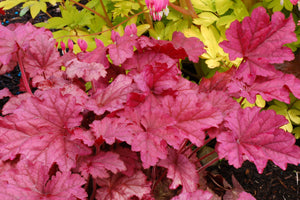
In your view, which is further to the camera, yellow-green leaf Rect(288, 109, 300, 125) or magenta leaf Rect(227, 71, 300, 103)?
yellow-green leaf Rect(288, 109, 300, 125)

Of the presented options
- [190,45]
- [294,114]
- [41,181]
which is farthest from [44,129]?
[294,114]

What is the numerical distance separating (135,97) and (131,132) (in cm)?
13

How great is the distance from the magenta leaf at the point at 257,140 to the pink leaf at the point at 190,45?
0.35 meters

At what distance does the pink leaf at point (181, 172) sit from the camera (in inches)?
41.6

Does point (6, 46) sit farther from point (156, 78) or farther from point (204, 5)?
point (204, 5)

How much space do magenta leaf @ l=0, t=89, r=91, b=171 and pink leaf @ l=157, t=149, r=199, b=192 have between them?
0.29 meters

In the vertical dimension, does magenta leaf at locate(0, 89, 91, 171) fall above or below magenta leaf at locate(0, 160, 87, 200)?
above

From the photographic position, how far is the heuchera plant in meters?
0.95

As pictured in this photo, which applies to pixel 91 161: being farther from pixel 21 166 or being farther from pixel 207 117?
pixel 207 117

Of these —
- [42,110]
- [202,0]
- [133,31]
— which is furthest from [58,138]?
[202,0]

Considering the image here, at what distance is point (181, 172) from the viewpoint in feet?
3.59

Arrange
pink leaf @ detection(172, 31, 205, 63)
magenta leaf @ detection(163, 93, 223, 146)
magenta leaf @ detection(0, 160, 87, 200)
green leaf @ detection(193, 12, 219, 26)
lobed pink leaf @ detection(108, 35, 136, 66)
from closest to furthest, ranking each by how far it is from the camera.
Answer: magenta leaf @ detection(0, 160, 87, 200) → magenta leaf @ detection(163, 93, 223, 146) → lobed pink leaf @ detection(108, 35, 136, 66) → pink leaf @ detection(172, 31, 205, 63) → green leaf @ detection(193, 12, 219, 26)

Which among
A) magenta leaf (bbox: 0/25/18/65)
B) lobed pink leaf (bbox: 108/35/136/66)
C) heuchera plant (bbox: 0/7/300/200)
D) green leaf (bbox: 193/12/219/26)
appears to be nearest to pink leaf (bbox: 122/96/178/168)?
heuchera plant (bbox: 0/7/300/200)

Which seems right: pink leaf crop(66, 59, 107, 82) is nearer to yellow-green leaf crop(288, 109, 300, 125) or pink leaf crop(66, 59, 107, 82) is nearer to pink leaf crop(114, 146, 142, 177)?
pink leaf crop(114, 146, 142, 177)
